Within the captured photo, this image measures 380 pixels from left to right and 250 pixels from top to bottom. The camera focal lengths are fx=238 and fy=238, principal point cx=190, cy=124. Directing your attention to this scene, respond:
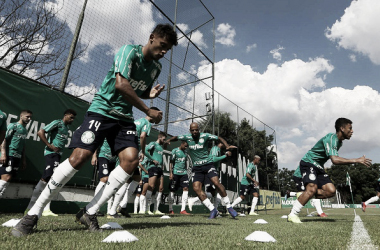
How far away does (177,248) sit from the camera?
1.69 m

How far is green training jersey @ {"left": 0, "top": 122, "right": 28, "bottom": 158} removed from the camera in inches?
193

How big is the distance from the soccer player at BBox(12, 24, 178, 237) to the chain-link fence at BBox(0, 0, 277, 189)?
12.6ft

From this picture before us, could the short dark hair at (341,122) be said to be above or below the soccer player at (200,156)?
above

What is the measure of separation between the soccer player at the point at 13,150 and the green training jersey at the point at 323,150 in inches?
245

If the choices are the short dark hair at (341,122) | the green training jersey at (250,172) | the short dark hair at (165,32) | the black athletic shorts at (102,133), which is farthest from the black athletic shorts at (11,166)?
the green training jersey at (250,172)

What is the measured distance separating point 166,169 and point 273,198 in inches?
655

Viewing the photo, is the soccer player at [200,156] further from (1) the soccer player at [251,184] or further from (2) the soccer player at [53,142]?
(1) the soccer player at [251,184]

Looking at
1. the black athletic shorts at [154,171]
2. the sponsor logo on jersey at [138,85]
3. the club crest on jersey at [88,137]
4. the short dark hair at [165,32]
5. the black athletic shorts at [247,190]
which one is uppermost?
the short dark hair at [165,32]

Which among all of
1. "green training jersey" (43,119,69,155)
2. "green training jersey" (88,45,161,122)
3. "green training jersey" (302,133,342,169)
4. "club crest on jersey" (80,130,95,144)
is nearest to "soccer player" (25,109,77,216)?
"green training jersey" (43,119,69,155)

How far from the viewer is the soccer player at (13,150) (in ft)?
15.4

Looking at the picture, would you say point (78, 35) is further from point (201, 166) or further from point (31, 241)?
point (31, 241)

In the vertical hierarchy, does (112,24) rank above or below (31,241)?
above

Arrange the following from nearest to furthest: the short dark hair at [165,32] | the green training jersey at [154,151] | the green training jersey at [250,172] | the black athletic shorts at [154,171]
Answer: the short dark hair at [165,32], the black athletic shorts at [154,171], the green training jersey at [154,151], the green training jersey at [250,172]

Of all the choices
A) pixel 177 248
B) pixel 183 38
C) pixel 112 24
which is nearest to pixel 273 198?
pixel 183 38
